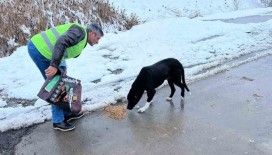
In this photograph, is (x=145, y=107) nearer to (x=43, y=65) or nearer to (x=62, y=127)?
(x=62, y=127)

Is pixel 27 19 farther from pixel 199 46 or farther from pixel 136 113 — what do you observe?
pixel 136 113

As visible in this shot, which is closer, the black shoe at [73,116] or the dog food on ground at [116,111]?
the black shoe at [73,116]

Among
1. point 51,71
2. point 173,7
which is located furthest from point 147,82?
point 173,7

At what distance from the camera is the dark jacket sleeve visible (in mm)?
5531

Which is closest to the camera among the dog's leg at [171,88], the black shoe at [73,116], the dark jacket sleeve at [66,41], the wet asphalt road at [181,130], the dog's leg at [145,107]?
the dark jacket sleeve at [66,41]

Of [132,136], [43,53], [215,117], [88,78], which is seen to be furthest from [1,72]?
[215,117]

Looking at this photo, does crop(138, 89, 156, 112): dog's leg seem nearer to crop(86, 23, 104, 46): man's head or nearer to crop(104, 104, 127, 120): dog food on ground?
crop(104, 104, 127, 120): dog food on ground

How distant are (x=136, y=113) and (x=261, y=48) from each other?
16.0ft

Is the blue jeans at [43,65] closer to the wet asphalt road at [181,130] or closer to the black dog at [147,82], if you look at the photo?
the wet asphalt road at [181,130]

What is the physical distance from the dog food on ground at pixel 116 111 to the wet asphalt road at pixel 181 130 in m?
0.09

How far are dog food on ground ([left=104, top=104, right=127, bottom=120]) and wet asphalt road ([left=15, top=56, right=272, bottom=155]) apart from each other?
0.09 m

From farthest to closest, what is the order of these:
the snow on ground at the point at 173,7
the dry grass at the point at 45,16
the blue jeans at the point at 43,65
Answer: the snow on ground at the point at 173,7 < the dry grass at the point at 45,16 < the blue jeans at the point at 43,65

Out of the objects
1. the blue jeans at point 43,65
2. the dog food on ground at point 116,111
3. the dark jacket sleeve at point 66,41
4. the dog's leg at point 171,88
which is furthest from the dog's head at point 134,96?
the dark jacket sleeve at point 66,41

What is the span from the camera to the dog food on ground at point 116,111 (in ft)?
22.0
